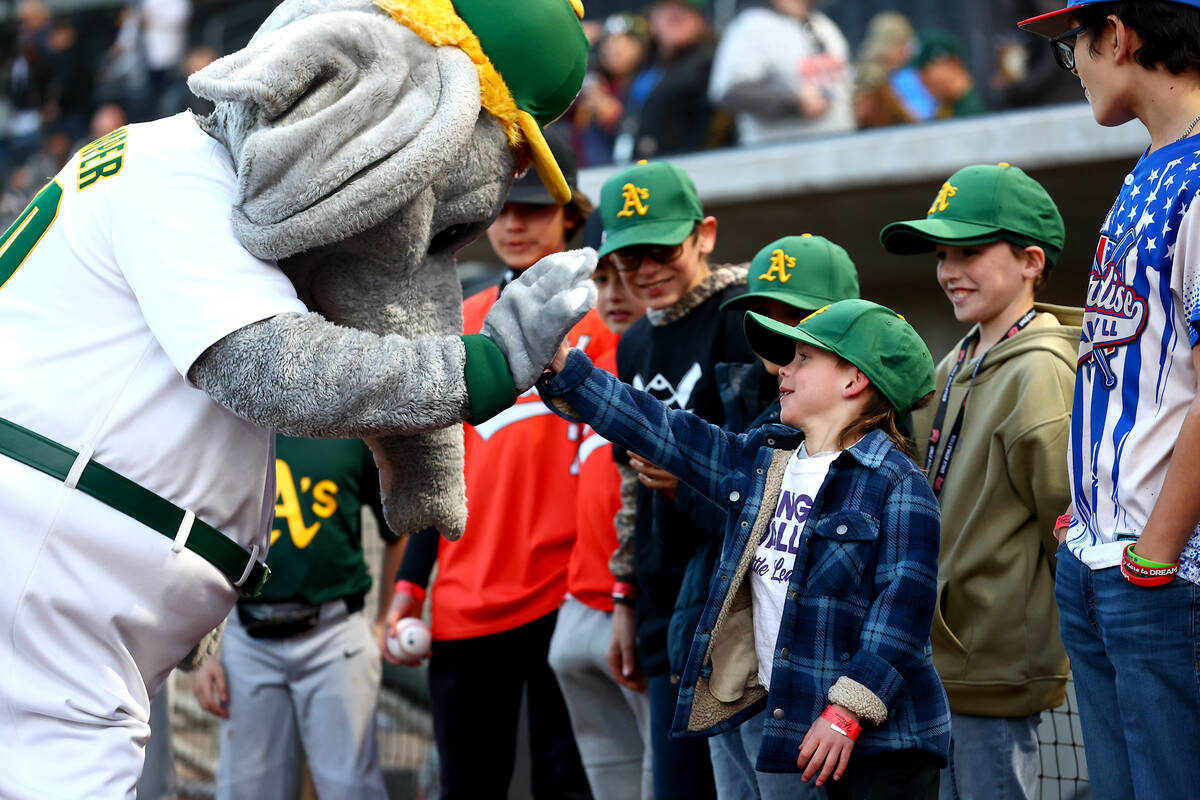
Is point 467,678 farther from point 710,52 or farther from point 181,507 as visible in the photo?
point 710,52

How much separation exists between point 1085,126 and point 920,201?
4.31ft

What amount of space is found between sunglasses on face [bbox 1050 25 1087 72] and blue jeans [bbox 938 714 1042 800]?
1.42 metres

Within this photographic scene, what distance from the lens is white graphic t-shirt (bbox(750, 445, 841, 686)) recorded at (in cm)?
265

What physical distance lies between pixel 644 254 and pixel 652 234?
0.20 feet

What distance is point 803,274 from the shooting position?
3170 millimetres

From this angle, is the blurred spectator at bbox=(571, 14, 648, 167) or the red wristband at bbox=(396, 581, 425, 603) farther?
the blurred spectator at bbox=(571, 14, 648, 167)

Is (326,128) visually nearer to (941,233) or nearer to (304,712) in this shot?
(941,233)

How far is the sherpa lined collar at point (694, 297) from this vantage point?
3473 millimetres

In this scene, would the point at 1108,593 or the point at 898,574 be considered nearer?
the point at 1108,593

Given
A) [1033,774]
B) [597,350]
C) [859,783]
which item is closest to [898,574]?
[859,783]

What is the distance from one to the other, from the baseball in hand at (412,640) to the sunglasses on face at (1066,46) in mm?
2331

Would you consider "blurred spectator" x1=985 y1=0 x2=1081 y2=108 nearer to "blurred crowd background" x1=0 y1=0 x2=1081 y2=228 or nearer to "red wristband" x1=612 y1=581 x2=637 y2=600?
"blurred crowd background" x1=0 y1=0 x2=1081 y2=228

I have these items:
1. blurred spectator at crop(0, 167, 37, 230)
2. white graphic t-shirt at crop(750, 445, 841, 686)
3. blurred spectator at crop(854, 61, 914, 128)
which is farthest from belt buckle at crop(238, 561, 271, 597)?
blurred spectator at crop(0, 167, 37, 230)

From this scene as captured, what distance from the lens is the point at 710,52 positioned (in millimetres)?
8672
